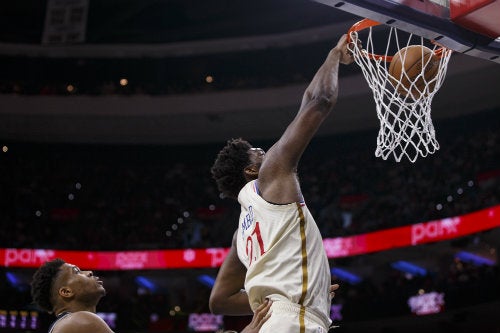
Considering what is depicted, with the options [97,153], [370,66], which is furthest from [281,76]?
[370,66]

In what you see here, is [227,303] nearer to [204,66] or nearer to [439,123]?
[439,123]

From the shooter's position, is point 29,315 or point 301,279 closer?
point 301,279

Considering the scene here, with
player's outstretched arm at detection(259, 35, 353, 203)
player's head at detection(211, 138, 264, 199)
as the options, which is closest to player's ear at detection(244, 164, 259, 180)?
player's head at detection(211, 138, 264, 199)

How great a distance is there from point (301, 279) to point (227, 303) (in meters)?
0.62

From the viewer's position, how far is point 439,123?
1783cm

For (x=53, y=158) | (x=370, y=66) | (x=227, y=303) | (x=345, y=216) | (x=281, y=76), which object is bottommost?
(x=227, y=303)

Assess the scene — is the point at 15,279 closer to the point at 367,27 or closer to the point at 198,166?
the point at 198,166

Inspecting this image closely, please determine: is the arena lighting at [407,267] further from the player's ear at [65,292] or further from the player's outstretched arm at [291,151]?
the player's outstretched arm at [291,151]

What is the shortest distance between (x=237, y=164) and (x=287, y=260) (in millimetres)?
567

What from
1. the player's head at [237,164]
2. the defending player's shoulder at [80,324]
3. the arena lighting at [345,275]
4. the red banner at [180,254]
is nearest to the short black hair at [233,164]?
the player's head at [237,164]

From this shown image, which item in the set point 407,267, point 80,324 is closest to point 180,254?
point 407,267

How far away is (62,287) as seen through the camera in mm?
3580

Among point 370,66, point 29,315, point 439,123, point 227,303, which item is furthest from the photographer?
point 439,123

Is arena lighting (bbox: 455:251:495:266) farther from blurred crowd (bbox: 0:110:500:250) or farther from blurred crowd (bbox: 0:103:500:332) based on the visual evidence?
blurred crowd (bbox: 0:110:500:250)
